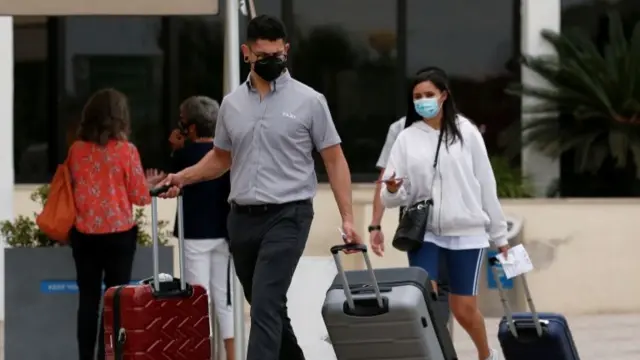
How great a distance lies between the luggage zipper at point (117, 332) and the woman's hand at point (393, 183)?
1.39 m

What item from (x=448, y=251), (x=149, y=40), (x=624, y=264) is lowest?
(x=624, y=264)

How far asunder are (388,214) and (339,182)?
4911 millimetres

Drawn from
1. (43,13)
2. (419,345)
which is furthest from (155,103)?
(419,345)

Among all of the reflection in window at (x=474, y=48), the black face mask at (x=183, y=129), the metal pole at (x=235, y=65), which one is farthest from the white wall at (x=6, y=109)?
the metal pole at (x=235, y=65)

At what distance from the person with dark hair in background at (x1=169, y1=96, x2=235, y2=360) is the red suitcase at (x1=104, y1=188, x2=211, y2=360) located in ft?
4.37

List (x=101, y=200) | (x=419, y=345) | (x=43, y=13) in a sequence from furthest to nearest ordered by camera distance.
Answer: (x=101, y=200) → (x=43, y=13) → (x=419, y=345)

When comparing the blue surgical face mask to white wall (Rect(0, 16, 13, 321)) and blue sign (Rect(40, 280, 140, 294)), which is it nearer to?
blue sign (Rect(40, 280, 140, 294))

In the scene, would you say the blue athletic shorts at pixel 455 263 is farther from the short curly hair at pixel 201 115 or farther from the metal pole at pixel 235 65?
the short curly hair at pixel 201 115

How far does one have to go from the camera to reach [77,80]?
11.6 meters

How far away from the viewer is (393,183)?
21.6 ft

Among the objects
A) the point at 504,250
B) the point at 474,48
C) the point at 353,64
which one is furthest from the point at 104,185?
the point at 474,48

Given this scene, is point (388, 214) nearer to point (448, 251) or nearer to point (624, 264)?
point (624, 264)

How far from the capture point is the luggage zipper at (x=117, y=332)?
19.9 ft

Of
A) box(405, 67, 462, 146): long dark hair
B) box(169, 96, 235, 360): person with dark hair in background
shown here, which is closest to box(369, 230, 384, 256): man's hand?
box(405, 67, 462, 146): long dark hair
